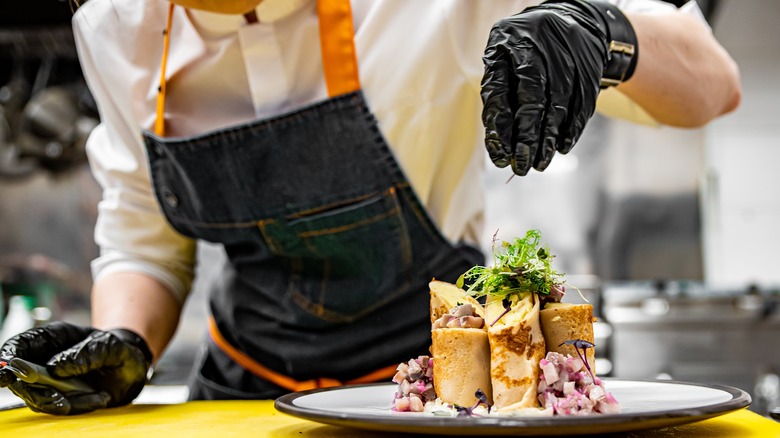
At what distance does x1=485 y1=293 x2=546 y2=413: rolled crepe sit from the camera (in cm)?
90

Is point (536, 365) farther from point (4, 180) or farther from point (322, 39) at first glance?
point (4, 180)

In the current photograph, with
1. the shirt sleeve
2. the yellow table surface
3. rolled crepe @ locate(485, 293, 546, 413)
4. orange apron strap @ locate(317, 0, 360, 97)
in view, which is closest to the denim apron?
orange apron strap @ locate(317, 0, 360, 97)

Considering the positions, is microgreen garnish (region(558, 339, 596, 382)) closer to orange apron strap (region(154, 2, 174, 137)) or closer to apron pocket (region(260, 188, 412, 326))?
apron pocket (region(260, 188, 412, 326))

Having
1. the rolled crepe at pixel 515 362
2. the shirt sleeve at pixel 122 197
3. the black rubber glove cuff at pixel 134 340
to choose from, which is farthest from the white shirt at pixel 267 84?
the rolled crepe at pixel 515 362

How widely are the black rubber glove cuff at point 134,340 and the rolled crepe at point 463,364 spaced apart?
592 mm

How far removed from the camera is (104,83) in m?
1.54

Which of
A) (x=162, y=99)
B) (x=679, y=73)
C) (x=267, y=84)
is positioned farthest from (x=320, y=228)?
(x=679, y=73)

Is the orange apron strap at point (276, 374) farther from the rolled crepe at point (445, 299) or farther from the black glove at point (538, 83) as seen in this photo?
the black glove at point (538, 83)

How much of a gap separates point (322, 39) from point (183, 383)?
2.84 metres

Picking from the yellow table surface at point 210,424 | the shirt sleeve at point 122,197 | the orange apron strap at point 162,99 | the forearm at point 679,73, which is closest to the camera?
the yellow table surface at point 210,424

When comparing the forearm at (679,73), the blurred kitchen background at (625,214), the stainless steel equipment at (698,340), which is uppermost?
the forearm at (679,73)

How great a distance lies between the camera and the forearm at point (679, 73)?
1221 millimetres

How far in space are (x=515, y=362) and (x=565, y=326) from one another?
0.09 meters

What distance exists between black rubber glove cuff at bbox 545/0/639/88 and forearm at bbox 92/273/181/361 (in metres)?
0.92
